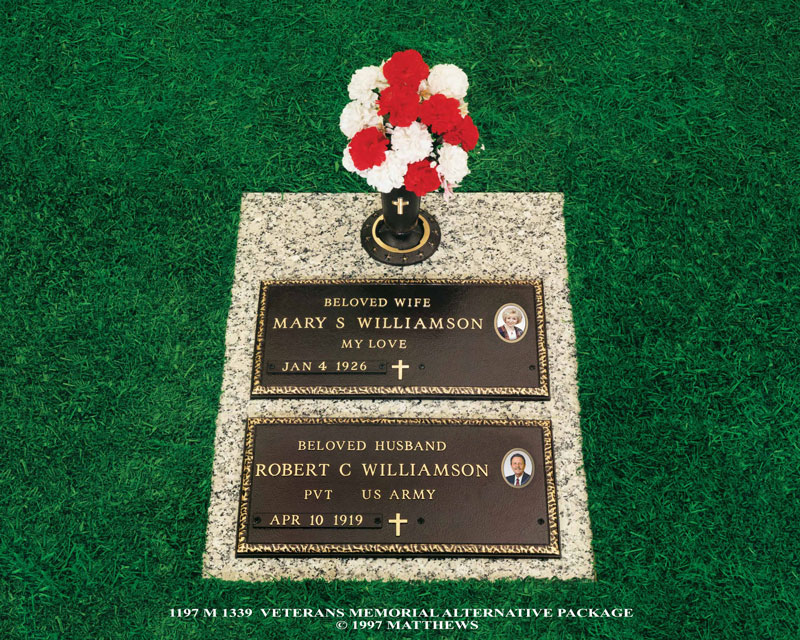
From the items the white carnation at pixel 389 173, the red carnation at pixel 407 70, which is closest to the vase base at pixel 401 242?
the white carnation at pixel 389 173

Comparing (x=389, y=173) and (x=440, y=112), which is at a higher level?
(x=440, y=112)

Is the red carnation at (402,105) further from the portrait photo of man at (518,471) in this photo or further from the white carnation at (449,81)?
the portrait photo of man at (518,471)

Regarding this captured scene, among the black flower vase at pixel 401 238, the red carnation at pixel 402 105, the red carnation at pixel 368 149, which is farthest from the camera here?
the black flower vase at pixel 401 238

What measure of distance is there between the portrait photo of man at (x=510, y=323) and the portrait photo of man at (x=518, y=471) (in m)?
0.63

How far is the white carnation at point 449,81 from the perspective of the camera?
2.92 meters

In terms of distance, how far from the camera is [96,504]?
3.34m

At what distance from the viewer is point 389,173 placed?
9.98 ft

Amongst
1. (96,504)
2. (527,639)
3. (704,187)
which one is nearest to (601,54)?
(704,187)

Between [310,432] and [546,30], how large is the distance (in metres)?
3.33

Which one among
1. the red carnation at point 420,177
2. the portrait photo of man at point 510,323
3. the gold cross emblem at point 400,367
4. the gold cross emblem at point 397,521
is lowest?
the gold cross emblem at point 397,521

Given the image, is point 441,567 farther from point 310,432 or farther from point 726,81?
point 726,81

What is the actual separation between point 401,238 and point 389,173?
80 centimetres

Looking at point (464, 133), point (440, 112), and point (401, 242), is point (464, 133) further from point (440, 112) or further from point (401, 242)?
point (401, 242)

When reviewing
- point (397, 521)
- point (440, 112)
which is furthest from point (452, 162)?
point (397, 521)
